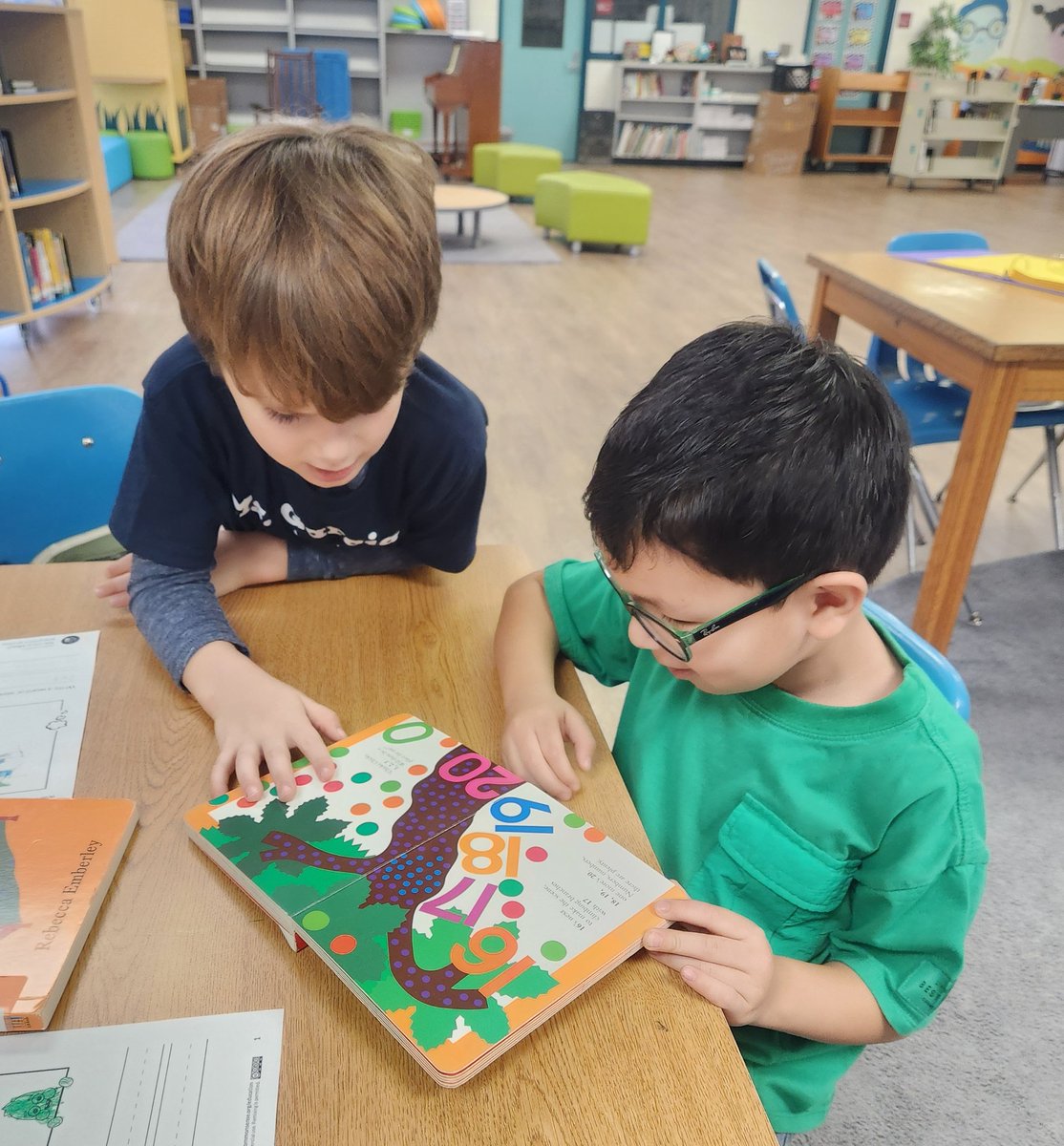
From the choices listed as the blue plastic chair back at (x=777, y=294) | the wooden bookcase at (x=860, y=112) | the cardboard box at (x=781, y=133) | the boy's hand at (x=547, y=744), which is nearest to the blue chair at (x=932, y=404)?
the blue plastic chair back at (x=777, y=294)

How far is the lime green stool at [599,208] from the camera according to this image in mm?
5586

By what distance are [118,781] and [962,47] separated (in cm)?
1184

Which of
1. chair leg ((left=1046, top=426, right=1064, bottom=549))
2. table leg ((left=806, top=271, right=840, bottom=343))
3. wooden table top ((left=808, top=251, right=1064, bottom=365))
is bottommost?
chair leg ((left=1046, top=426, right=1064, bottom=549))

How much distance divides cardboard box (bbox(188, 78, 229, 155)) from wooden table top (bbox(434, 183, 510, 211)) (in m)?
3.57

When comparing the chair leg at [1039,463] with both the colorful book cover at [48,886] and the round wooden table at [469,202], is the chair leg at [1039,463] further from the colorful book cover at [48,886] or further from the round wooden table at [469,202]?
the round wooden table at [469,202]

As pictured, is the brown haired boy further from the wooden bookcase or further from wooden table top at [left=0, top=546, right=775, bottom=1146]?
the wooden bookcase

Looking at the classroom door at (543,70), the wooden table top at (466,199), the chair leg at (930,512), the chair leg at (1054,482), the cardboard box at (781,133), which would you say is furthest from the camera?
the cardboard box at (781,133)

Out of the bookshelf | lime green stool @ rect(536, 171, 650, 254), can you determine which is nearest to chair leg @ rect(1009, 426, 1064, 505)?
lime green stool @ rect(536, 171, 650, 254)

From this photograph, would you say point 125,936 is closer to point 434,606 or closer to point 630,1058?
point 630,1058

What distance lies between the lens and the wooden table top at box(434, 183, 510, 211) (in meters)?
5.27

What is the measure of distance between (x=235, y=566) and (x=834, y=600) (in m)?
0.62

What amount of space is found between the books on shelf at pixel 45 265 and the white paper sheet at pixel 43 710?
137 inches

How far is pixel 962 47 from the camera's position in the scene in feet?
32.2

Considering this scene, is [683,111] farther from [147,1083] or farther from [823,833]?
[147,1083]
